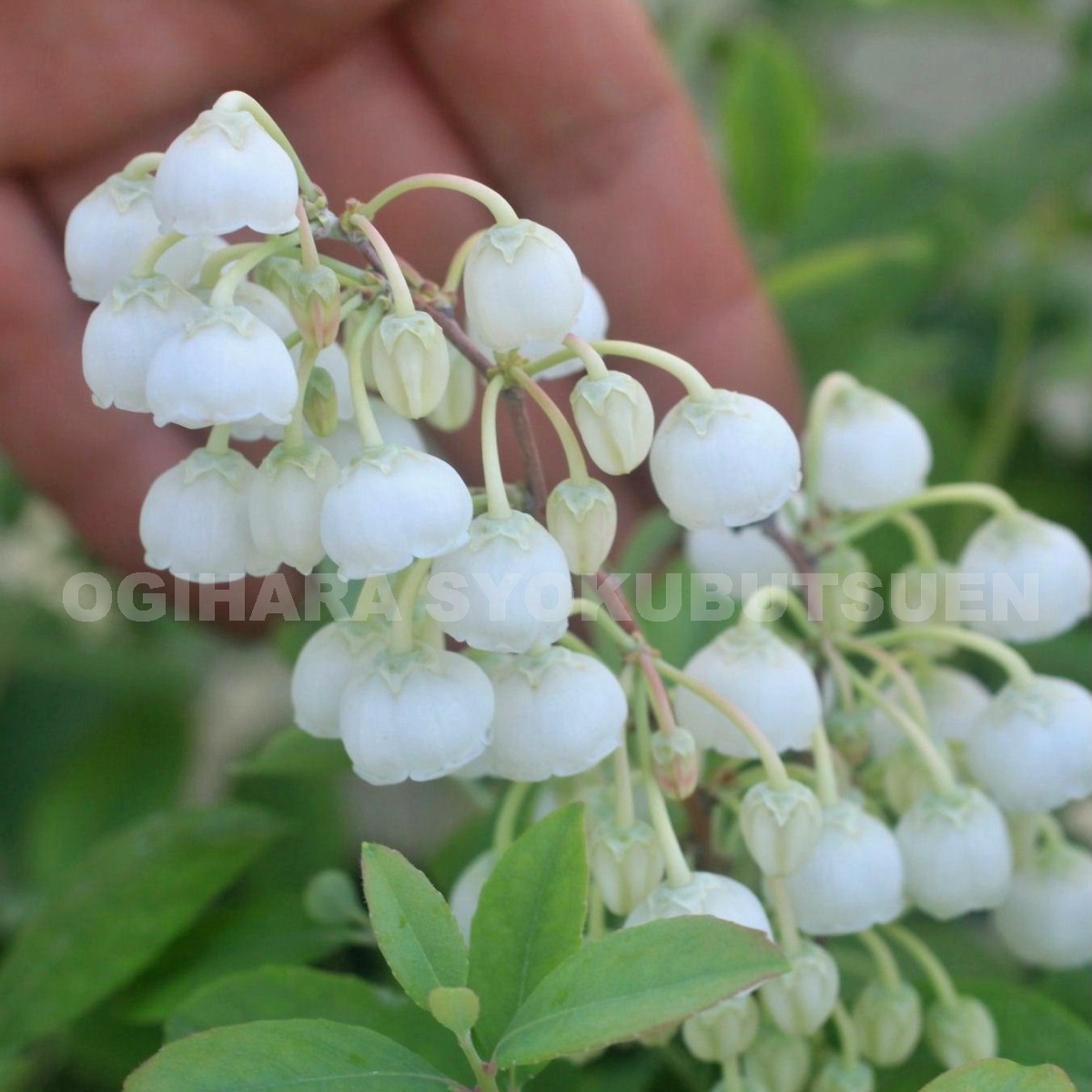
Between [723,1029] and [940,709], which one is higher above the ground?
[940,709]

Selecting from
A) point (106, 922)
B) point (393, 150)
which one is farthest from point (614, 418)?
point (393, 150)

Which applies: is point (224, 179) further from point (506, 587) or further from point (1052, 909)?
point (1052, 909)

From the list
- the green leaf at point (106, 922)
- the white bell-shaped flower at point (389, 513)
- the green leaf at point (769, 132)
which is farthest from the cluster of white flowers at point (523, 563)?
the green leaf at point (769, 132)

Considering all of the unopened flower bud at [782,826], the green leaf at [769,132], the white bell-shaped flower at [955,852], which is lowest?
the white bell-shaped flower at [955,852]

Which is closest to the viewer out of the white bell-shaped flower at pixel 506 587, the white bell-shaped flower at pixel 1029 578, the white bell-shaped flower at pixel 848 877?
the white bell-shaped flower at pixel 506 587

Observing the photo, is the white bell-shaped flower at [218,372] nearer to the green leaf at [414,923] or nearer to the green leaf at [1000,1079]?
the green leaf at [414,923]

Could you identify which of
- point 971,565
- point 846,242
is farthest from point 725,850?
point 846,242
